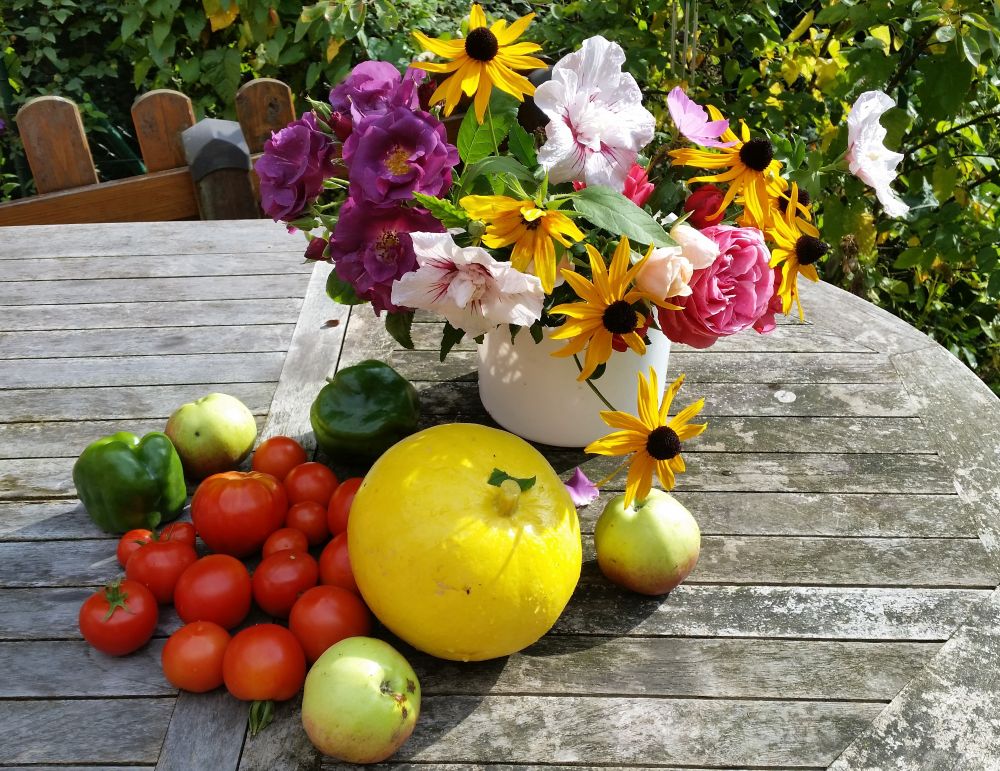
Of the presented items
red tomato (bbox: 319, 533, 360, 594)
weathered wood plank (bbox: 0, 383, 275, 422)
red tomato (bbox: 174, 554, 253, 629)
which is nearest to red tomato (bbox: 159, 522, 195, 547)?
red tomato (bbox: 174, 554, 253, 629)

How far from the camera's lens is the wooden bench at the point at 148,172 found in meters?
2.69

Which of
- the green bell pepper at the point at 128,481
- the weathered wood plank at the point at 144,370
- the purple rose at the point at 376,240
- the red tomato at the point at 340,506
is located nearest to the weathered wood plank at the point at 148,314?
the weathered wood plank at the point at 144,370

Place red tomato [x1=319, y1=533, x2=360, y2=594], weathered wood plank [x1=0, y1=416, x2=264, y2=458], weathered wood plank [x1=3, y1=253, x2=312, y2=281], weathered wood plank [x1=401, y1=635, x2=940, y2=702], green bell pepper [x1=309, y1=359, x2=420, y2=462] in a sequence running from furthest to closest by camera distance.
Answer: weathered wood plank [x1=3, y1=253, x2=312, y2=281] → weathered wood plank [x1=0, y1=416, x2=264, y2=458] → green bell pepper [x1=309, y1=359, x2=420, y2=462] → red tomato [x1=319, y1=533, x2=360, y2=594] → weathered wood plank [x1=401, y1=635, x2=940, y2=702]

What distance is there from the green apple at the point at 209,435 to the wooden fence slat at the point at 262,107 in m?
1.59

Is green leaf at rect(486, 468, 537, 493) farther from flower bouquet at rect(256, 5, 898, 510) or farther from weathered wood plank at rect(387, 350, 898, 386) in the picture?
weathered wood plank at rect(387, 350, 898, 386)

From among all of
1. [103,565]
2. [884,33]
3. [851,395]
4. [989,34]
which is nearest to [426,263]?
[103,565]

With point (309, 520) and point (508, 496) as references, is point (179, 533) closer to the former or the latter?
point (309, 520)

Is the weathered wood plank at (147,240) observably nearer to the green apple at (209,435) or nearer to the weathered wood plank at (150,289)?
the weathered wood plank at (150,289)

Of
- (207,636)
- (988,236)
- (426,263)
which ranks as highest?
(426,263)

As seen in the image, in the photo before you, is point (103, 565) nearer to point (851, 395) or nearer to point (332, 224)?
point (332, 224)

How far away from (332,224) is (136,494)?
18.8 inches

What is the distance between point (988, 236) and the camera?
7.27 ft

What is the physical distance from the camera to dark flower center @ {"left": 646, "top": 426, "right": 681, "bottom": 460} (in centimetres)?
106

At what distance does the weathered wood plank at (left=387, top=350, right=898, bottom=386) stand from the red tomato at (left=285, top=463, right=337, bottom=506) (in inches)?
13.7
